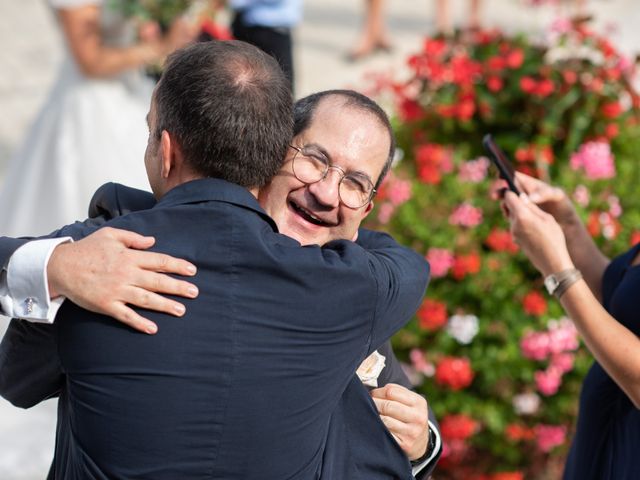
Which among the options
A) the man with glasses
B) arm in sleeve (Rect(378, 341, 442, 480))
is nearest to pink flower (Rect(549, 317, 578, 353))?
arm in sleeve (Rect(378, 341, 442, 480))

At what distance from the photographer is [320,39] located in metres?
10.9

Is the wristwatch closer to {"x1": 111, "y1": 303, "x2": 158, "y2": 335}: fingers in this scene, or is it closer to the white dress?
{"x1": 111, "y1": 303, "x2": 158, "y2": 335}: fingers

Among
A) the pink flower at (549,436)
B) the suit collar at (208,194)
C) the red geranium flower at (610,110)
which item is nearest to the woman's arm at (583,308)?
the suit collar at (208,194)

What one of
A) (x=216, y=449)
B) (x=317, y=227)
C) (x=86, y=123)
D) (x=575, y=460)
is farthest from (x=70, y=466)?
(x=86, y=123)

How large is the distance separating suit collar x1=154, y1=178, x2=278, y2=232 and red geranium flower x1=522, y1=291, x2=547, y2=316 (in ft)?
7.54

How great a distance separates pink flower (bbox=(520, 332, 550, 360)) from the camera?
3688mm

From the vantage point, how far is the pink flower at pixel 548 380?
146 inches

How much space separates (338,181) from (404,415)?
1.53 ft

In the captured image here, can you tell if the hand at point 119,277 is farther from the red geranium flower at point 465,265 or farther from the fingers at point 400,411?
the red geranium flower at point 465,265

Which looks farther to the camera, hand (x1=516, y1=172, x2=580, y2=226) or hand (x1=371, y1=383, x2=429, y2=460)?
hand (x1=516, y1=172, x2=580, y2=226)

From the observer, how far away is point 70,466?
5.57 feet

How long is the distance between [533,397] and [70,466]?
240 cm

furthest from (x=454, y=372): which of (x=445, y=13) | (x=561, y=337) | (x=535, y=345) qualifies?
(x=445, y=13)

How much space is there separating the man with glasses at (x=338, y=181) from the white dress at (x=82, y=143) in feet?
9.49
